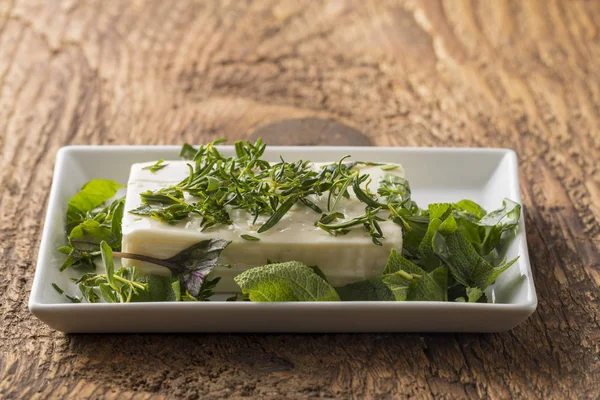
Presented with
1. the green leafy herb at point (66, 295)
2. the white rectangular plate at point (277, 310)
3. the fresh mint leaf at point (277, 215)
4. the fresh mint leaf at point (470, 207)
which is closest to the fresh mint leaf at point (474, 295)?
the white rectangular plate at point (277, 310)

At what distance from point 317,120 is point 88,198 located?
3.40ft

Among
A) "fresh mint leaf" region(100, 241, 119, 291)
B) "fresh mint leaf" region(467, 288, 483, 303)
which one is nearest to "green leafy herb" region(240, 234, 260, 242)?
"fresh mint leaf" region(100, 241, 119, 291)

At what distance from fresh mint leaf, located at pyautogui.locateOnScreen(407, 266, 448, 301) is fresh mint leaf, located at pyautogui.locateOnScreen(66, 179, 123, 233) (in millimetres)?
975

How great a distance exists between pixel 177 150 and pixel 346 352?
0.87 m

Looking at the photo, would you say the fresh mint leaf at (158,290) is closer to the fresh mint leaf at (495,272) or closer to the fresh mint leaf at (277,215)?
the fresh mint leaf at (277,215)

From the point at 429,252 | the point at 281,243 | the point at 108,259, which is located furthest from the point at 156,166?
the point at 429,252

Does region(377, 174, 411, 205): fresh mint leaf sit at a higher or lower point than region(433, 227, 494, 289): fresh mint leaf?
higher

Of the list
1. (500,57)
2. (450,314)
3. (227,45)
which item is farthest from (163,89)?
(450,314)

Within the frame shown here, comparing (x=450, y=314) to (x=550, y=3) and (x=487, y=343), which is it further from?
(x=550, y=3)

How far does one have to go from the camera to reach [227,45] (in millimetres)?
3625

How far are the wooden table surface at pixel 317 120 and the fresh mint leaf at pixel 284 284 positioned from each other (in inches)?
6.9

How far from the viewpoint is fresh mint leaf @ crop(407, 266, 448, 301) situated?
83.5 inches

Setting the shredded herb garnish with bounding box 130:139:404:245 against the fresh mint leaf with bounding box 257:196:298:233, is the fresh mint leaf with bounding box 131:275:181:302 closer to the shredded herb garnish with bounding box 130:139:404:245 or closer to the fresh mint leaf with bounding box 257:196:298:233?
the shredded herb garnish with bounding box 130:139:404:245

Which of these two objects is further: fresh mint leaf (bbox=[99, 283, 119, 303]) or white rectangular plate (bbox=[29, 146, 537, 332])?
fresh mint leaf (bbox=[99, 283, 119, 303])
